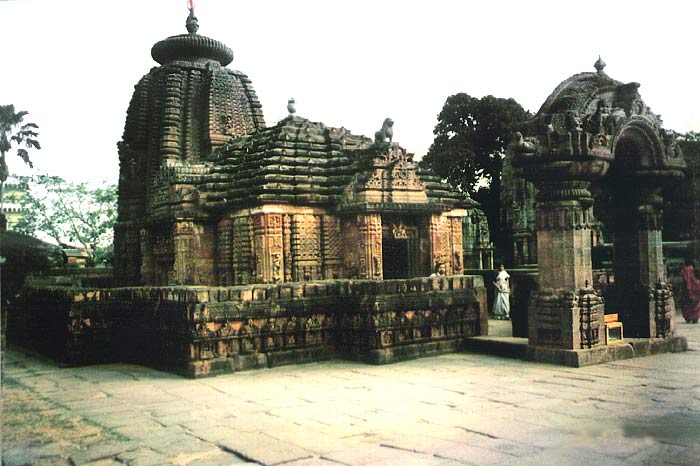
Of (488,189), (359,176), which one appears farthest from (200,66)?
(488,189)

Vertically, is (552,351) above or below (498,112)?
below

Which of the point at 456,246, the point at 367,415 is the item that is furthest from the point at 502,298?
the point at 367,415

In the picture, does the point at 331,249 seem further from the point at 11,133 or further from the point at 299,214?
the point at 11,133

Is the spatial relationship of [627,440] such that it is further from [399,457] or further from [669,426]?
[399,457]

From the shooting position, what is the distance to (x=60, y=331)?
11547 mm

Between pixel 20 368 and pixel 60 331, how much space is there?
2.91 ft

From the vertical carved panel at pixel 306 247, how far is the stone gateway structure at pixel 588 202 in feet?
18.5

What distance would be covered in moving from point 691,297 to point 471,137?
20514mm

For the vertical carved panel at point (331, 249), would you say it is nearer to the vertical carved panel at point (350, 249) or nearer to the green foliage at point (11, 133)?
the vertical carved panel at point (350, 249)

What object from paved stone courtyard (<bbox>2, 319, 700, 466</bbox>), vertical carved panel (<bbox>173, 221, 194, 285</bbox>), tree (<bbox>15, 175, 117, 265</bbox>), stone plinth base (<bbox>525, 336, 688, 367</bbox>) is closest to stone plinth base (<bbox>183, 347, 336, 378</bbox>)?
paved stone courtyard (<bbox>2, 319, 700, 466</bbox>)

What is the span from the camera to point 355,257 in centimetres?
1439

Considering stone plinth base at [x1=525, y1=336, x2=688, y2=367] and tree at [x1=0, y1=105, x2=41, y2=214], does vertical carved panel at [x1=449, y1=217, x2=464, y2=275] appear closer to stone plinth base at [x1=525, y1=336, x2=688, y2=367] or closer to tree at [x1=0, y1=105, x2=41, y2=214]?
stone plinth base at [x1=525, y1=336, x2=688, y2=367]

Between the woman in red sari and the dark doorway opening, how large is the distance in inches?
283

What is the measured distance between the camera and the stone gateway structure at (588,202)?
32.3ft
